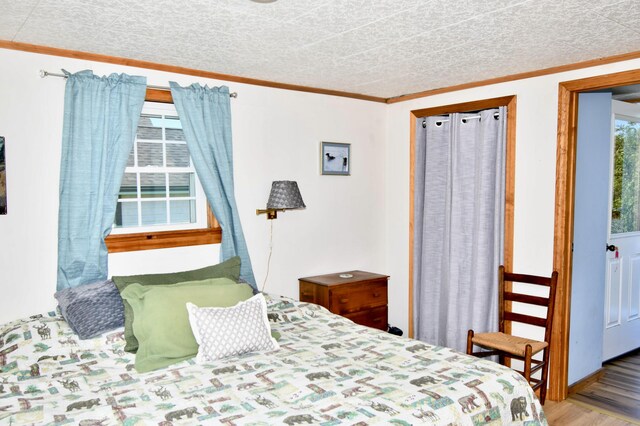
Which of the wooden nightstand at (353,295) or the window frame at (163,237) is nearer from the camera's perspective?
the window frame at (163,237)

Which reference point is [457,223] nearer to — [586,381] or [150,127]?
[586,381]

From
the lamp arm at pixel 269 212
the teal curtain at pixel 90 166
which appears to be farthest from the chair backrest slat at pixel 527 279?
the teal curtain at pixel 90 166

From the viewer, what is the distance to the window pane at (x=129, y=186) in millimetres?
3279

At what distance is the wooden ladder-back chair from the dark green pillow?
1.64 meters

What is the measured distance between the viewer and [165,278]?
299 cm

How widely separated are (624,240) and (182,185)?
3647 mm

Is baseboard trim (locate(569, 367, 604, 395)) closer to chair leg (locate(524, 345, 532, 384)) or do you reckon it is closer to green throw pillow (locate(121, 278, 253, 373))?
chair leg (locate(524, 345, 532, 384))

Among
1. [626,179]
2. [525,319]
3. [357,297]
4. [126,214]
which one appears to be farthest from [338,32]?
[626,179]

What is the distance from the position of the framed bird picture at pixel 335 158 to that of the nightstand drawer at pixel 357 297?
1001 mm

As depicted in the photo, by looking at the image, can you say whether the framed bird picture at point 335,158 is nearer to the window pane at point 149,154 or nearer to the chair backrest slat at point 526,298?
the window pane at point 149,154

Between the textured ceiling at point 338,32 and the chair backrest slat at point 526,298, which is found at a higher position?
the textured ceiling at point 338,32

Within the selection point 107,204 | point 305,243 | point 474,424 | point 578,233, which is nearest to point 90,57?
point 107,204

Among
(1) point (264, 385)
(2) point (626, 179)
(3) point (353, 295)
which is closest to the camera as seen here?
(1) point (264, 385)

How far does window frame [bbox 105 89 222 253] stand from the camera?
10.4 ft
